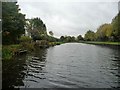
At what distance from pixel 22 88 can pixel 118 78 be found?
A: 6880 millimetres

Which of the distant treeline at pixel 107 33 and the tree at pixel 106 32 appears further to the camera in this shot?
the tree at pixel 106 32

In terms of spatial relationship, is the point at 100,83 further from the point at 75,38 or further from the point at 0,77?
the point at 75,38

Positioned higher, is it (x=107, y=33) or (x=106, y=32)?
(x=106, y=32)

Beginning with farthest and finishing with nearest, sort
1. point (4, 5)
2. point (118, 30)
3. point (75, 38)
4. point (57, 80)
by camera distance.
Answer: point (75, 38)
point (118, 30)
point (4, 5)
point (57, 80)

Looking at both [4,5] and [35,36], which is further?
[35,36]

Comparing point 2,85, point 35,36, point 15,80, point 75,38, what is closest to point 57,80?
point 15,80

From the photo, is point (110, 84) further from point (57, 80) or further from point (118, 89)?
point (57, 80)

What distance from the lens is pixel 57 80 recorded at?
1278 cm

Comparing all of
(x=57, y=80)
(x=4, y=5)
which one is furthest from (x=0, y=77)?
(x=4, y=5)

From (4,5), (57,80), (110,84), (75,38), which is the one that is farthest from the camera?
(75,38)

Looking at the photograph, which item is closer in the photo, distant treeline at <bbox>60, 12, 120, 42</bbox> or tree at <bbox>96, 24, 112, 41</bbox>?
distant treeline at <bbox>60, 12, 120, 42</bbox>

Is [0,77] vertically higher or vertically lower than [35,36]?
lower

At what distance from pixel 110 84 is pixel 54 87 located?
3.56 metres

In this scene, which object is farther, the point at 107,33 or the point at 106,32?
the point at 106,32
